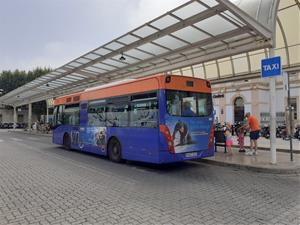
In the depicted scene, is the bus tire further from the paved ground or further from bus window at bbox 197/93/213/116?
bus window at bbox 197/93/213/116

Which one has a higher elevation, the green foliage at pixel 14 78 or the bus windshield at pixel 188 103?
the green foliage at pixel 14 78

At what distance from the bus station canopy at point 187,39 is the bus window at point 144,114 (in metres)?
2.94

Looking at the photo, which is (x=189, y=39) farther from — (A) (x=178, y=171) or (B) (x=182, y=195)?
(B) (x=182, y=195)

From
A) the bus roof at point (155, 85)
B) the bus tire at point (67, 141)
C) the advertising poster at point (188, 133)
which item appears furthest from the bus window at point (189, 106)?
the bus tire at point (67, 141)

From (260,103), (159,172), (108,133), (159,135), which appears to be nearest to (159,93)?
(159,135)

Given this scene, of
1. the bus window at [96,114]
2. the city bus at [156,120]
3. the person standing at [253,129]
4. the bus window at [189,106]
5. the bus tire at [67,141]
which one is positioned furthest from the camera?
the bus tire at [67,141]

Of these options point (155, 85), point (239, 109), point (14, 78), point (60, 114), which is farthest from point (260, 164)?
point (14, 78)

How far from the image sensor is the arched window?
37156 mm

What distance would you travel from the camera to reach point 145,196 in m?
6.38

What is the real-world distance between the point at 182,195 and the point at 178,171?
316 centimetres

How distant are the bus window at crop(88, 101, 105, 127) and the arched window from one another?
89.8 feet

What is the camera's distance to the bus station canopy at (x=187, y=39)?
9547 mm

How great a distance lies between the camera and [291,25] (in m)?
13.5

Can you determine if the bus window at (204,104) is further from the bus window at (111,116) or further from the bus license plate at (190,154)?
the bus window at (111,116)
